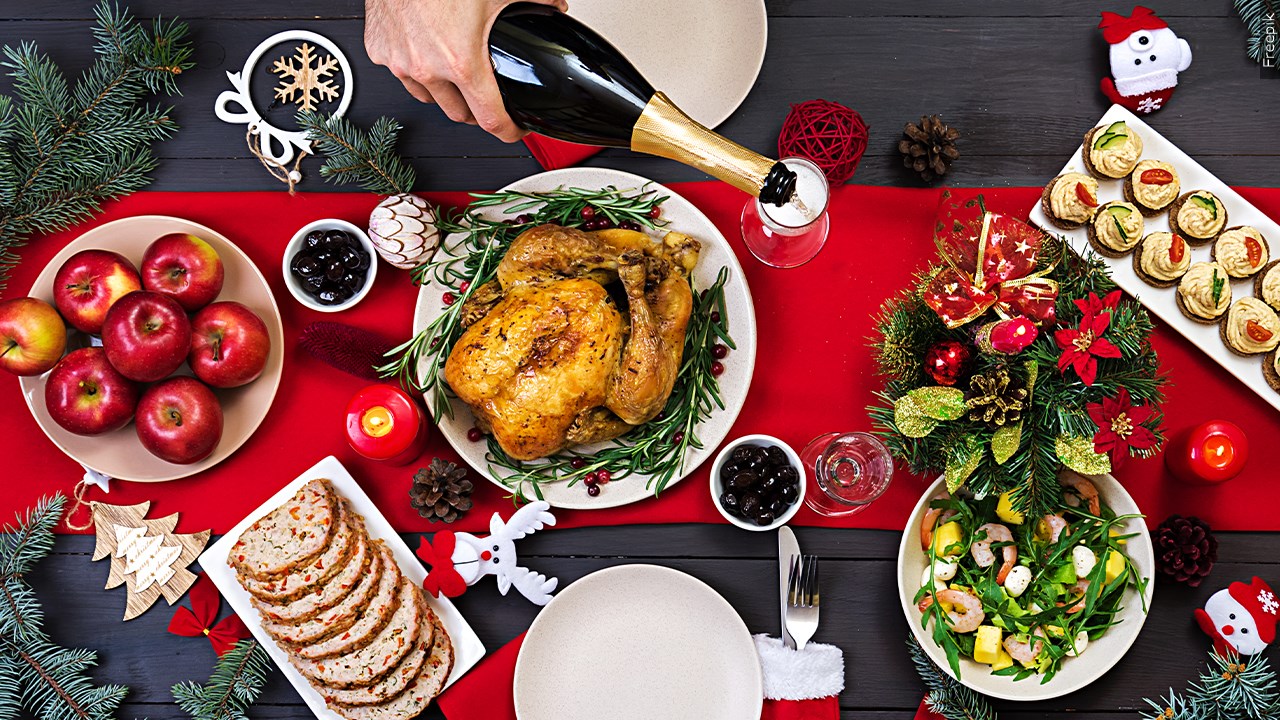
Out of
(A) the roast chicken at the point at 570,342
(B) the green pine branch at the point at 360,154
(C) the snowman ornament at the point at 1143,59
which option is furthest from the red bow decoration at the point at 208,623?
(C) the snowman ornament at the point at 1143,59

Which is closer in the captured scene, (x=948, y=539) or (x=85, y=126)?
(x=948, y=539)

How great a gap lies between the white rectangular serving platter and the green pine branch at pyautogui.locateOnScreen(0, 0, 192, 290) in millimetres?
639

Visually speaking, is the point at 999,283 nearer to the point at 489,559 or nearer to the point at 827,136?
the point at 827,136

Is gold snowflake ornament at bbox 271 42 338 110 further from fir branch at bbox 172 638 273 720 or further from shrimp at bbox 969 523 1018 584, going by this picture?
shrimp at bbox 969 523 1018 584

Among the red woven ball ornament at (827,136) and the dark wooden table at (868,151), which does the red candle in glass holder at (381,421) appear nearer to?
the dark wooden table at (868,151)

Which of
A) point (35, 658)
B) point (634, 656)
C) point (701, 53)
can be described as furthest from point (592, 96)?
point (35, 658)

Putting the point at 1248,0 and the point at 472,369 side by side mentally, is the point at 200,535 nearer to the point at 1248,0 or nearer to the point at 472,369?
the point at 472,369

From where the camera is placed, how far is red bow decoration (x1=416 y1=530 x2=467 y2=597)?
4.83 feet

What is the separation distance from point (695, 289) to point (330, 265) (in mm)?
627

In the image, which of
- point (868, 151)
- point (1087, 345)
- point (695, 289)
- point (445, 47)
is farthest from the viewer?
point (868, 151)

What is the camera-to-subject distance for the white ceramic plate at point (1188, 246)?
1491mm

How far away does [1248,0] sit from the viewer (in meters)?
1.58

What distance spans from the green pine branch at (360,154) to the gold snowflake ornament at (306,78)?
0.05 m

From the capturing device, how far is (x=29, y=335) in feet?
4.77
